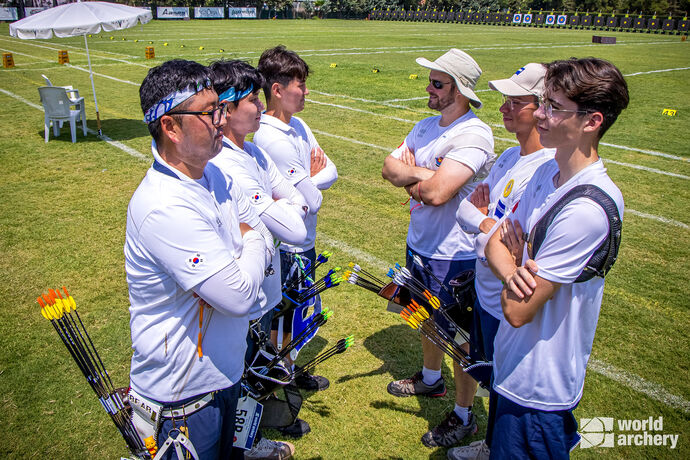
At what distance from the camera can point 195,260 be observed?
2000 mm

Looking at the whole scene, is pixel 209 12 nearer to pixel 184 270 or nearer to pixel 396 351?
pixel 396 351

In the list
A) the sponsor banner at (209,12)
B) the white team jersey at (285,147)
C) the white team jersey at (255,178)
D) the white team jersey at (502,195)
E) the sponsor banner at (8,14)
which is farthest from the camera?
the sponsor banner at (209,12)

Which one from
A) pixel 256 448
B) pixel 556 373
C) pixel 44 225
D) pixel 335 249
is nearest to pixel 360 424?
pixel 256 448

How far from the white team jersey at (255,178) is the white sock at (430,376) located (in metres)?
1.62

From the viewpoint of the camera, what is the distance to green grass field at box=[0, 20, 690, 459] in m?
3.82

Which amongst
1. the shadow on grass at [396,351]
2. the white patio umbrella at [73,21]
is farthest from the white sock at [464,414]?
the white patio umbrella at [73,21]

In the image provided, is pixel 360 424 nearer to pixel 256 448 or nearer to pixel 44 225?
pixel 256 448

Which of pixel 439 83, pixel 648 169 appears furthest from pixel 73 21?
pixel 648 169

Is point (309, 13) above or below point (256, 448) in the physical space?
above

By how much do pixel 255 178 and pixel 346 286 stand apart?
3.17 metres

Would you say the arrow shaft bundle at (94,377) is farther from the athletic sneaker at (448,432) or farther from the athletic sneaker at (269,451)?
the athletic sneaker at (448,432)

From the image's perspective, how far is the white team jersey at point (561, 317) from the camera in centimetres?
198

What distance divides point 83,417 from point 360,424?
7.20ft

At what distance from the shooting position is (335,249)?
6543 millimetres
